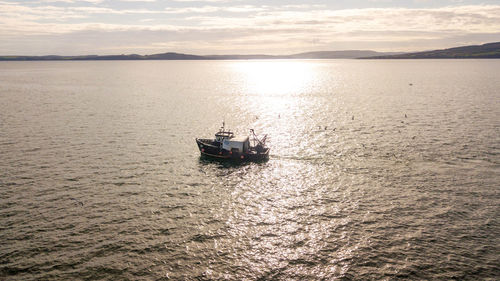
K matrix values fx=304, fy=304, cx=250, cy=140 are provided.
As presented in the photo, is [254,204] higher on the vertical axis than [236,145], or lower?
lower

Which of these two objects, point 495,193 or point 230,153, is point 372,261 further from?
point 230,153

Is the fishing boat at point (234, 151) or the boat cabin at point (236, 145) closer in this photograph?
the fishing boat at point (234, 151)

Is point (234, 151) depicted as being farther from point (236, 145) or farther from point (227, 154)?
point (227, 154)

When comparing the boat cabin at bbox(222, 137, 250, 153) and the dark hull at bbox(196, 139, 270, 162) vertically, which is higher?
the boat cabin at bbox(222, 137, 250, 153)

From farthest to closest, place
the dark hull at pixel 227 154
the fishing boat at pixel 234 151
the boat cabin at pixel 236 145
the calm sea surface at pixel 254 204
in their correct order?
1. the boat cabin at pixel 236 145
2. the fishing boat at pixel 234 151
3. the dark hull at pixel 227 154
4. the calm sea surface at pixel 254 204

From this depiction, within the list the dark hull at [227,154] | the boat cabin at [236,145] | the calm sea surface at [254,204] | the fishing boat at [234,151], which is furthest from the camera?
the boat cabin at [236,145]

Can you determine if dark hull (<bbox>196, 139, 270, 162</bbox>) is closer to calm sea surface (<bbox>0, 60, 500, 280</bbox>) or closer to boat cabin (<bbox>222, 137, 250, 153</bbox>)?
boat cabin (<bbox>222, 137, 250, 153</bbox>)

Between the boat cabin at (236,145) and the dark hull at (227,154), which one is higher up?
the boat cabin at (236,145)

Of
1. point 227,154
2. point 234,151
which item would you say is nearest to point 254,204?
point 234,151

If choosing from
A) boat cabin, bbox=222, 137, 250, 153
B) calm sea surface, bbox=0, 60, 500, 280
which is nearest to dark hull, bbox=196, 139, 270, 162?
boat cabin, bbox=222, 137, 250, 153

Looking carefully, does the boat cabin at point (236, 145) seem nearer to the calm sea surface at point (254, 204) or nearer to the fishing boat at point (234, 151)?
the fishing boat at point (234, 151)

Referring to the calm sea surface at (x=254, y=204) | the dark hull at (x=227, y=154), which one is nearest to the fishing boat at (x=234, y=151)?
the dark hull at (x=227, y=154)

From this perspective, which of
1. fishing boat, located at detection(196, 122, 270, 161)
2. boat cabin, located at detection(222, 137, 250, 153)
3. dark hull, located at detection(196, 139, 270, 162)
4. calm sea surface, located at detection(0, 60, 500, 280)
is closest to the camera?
calm sea surface, located at detection(0, 60, 500, 280)
